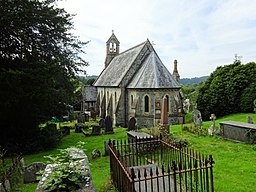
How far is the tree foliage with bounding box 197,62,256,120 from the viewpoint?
29656 millimetres

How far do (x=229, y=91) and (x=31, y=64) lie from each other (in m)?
24.1

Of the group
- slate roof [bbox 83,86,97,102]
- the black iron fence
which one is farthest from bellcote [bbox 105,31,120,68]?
the black iron fence

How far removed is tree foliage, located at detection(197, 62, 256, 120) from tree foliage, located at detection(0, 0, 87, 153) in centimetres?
1924

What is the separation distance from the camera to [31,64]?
14406mm

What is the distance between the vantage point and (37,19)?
582 inches

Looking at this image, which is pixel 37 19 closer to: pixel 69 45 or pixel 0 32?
pixel 0 32

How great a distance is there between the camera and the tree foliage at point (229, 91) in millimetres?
29656

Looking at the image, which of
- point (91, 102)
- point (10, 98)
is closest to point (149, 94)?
point (10, 98)

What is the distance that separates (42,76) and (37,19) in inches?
151

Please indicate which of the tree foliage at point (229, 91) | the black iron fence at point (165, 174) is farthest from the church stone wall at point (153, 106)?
the black iron fence at point (165, 174)

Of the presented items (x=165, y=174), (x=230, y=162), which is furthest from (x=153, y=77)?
(x=165, y=174)

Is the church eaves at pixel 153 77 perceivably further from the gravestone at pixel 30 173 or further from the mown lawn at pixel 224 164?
the gravestone at pixel 30 173

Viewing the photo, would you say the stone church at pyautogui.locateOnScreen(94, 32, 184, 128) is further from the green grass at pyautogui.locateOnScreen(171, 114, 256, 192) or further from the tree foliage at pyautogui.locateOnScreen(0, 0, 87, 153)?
the green grass at pyautogui.locateOnScreen(171, 114, 256, 192)

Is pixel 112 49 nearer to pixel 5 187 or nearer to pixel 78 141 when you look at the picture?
pixel 78 141
